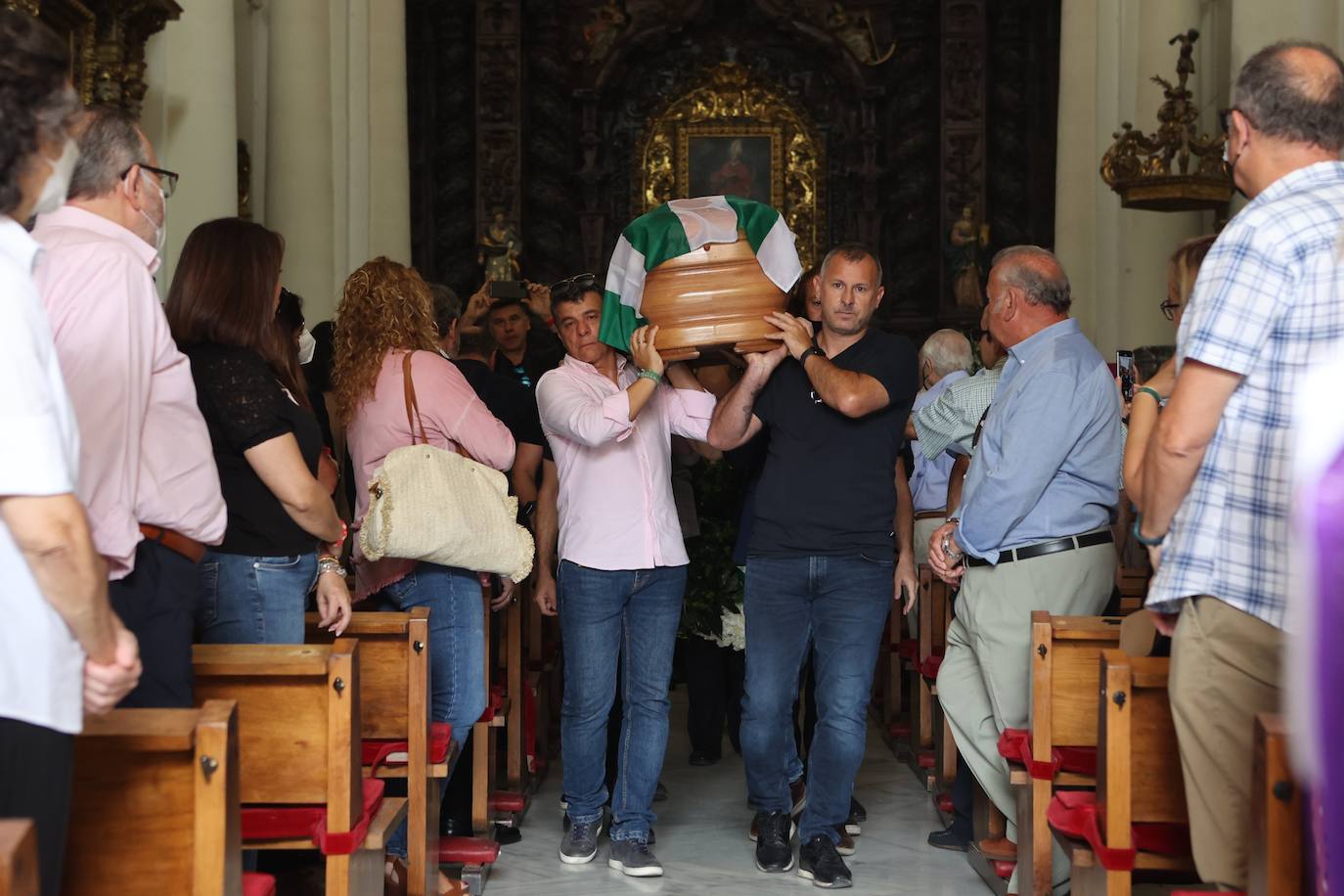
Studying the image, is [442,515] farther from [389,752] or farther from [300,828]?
[300,828]

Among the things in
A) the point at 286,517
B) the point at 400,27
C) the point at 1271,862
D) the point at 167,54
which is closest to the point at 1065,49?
the point at 400,27

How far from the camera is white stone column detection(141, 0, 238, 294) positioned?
743cm

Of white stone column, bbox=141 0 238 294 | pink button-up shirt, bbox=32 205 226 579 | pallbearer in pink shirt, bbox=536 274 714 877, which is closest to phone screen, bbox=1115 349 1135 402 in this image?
pallbearer in pink shirt, bbox=536 274 714 877

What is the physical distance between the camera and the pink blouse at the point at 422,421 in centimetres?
450

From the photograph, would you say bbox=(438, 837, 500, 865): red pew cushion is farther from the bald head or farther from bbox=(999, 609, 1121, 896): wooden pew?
the bald head

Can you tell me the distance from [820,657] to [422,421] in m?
1.41

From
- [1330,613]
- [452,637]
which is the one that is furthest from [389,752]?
[1330,613]

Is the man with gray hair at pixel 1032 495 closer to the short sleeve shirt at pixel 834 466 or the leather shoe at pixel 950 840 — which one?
the short sleeve shirt at pixel 834 466

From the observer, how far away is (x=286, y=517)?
357 centimetres

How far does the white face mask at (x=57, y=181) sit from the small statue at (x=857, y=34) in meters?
12.8

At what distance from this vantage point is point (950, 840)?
520 cm

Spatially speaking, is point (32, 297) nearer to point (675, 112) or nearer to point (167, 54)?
point (167, 54)

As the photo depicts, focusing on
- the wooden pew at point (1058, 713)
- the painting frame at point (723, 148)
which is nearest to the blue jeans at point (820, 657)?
the wooden pew at point (1058, 713)

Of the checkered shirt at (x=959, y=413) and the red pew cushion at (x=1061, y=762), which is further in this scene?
the checkered shirt at (x=959, y=413)
